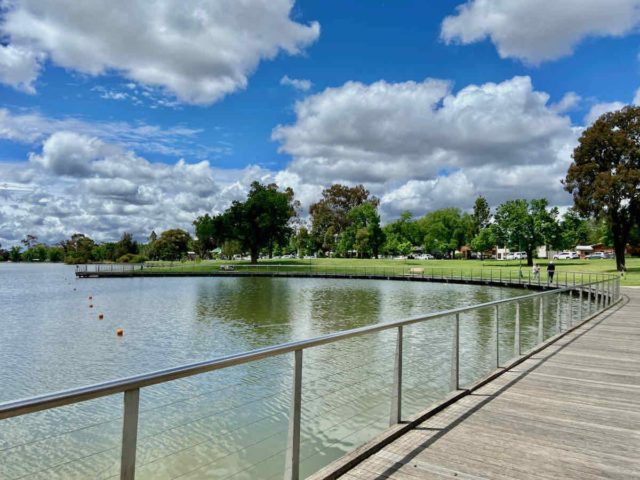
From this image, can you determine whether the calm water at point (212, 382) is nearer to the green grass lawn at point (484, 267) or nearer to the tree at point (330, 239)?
the green grass lawn at point (484, 267)

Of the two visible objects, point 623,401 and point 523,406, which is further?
point 623,401

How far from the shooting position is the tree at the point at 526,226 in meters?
66.6

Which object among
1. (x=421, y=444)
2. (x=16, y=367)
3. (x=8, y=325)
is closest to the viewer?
(x=421, y=444)

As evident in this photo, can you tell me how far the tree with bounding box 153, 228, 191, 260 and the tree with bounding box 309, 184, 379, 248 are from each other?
52319mm

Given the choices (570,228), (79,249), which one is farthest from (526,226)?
(79,249)

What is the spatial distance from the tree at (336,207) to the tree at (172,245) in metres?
52.3

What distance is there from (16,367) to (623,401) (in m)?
16.5

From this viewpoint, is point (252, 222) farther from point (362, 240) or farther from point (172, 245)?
point (172, 245)

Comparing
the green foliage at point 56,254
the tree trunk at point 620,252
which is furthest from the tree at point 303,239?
the green foliage at point 56,254

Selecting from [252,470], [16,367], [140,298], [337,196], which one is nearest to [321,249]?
[337,196]

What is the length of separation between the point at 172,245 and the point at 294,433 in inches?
5344

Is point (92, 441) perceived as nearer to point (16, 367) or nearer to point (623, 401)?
point (16, 367)

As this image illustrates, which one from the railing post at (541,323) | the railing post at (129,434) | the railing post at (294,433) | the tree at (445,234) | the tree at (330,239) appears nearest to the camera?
the railing post at (129,434)

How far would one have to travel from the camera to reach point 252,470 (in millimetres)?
7496
